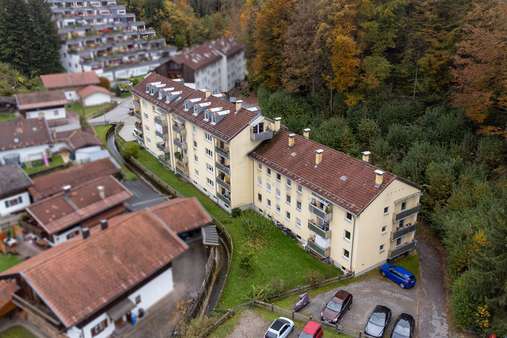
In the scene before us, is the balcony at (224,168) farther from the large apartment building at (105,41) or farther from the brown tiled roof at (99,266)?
the large apartment building at (105,41)

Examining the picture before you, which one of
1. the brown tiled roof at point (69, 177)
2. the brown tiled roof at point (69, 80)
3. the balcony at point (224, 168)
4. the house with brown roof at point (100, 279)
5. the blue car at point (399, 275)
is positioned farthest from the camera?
the brown tiled roof at point (69, 80)

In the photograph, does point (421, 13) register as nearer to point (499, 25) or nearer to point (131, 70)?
point (499, 25)

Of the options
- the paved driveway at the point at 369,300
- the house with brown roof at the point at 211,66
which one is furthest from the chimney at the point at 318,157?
the house with brown roof at the point at 211,66

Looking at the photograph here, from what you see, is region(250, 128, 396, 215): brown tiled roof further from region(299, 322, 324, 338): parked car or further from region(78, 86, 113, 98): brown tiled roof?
region(78, 86, 113, 98): brown tiled roof

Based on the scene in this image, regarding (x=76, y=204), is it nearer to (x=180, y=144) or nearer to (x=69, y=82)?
(x=180, y=144)

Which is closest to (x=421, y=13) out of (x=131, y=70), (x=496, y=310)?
(x=496, y=310)

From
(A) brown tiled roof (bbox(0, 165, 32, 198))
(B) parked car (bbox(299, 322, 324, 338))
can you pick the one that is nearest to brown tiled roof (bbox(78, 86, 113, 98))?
(A) brown tiled roof (bbox(0, 165, 32, 198))

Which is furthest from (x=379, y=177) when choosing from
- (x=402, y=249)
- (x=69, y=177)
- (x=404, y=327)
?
(x=69, y=177)
